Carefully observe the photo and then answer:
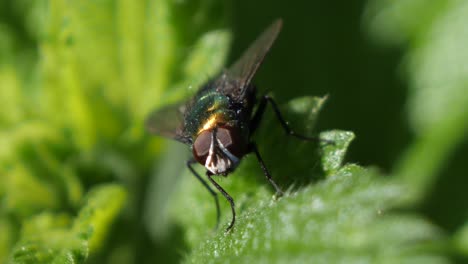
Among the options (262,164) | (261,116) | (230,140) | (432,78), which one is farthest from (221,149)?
(432,78)

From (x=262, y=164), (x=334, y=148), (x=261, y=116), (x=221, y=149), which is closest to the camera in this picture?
(x=334, y=148)

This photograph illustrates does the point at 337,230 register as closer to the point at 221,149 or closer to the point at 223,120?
the point at 221,149

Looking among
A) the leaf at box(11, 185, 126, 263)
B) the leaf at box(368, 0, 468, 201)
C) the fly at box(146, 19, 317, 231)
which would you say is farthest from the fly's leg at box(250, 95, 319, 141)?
the leaf at box(368, 0, 468, 201)

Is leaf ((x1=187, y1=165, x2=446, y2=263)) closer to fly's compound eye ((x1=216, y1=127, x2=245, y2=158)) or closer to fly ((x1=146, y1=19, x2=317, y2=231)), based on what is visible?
fly ((x1=146, y1=19, x2=317, y2=231))

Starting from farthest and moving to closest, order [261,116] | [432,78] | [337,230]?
[432,78] → [261,116] → [337,230]

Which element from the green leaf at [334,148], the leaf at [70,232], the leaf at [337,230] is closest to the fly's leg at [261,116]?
the green leaf at [334,148]

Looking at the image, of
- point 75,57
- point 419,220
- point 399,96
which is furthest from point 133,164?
point 419,220

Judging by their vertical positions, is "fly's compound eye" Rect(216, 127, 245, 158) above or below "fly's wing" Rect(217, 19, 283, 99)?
below

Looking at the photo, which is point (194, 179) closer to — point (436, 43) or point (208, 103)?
point (208, 103)
